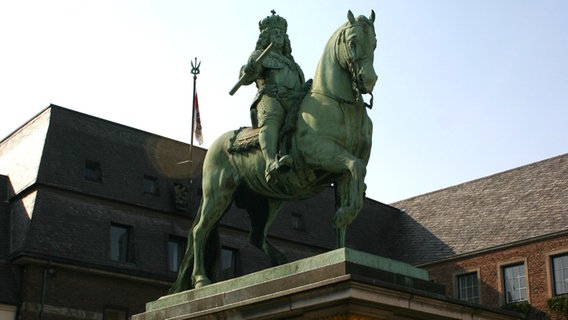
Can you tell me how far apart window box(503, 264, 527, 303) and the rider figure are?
27085mm

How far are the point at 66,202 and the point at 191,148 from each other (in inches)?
188

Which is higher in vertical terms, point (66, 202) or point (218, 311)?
point (66, 202)

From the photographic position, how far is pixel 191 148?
108 ft

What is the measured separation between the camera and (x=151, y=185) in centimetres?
3434

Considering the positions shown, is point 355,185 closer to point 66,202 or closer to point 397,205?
point 66,202

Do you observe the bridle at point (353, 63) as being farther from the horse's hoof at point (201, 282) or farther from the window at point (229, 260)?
the window at point (229, 260)

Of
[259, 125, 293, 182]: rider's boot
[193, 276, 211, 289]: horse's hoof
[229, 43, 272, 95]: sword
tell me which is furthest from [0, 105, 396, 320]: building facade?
[259, 125, 293, 182]: rider's boot

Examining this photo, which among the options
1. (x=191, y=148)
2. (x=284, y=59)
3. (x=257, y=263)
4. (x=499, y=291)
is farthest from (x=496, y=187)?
(x=284, y=59)

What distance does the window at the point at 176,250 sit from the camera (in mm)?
33625

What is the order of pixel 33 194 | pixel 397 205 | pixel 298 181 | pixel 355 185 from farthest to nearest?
pixel 397 205
pixel 33 194
pixel 298 181
pixel 355 185

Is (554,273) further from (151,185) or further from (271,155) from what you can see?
(271,155)

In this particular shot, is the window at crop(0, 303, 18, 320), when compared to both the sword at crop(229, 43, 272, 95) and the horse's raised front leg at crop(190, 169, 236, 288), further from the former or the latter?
the sword at crop(229, 43, 272, 95)

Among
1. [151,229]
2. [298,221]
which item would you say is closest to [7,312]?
[151,229]

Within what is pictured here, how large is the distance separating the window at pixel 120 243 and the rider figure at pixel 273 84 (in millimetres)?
20882
